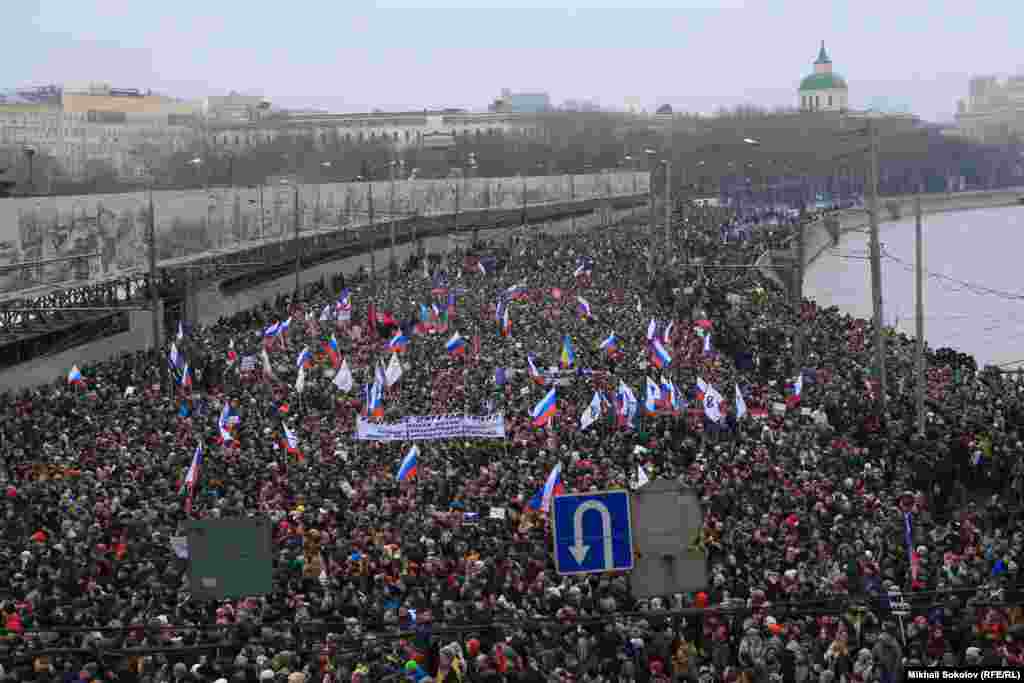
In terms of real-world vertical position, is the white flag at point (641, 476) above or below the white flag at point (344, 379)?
below

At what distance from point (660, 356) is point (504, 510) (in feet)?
28.9

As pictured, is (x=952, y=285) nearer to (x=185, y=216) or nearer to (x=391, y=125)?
(x=185, y=216)

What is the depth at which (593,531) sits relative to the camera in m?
8.73

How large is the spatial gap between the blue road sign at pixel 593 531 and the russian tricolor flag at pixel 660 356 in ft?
45.0

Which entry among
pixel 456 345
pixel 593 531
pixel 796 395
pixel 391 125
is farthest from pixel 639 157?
pixel 593 531

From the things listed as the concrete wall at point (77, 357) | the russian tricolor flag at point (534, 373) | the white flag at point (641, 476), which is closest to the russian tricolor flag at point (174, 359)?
the concrete wall at point (77, 357)

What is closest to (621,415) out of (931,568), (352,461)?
(352,461)

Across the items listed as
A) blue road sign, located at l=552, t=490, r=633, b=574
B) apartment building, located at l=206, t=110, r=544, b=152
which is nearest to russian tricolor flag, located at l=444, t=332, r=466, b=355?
blue road sign, located at l=552, t=490, r=633, b=574

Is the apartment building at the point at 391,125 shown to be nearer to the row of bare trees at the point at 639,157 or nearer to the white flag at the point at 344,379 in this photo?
the row of bare trees at the point at 639,157

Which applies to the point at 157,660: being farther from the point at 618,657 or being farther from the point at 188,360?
the point at 188,360

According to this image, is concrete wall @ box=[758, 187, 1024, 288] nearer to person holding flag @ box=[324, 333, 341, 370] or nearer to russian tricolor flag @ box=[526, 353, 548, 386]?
person holding flag @ box=[324, 333, 341, 370]

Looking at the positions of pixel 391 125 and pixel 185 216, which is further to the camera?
pixel 391 125

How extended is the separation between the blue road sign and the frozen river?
53.6 ft

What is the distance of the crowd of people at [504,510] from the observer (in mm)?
10234
